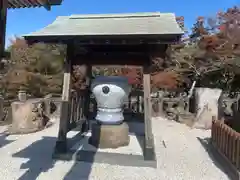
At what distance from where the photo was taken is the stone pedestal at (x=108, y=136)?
14.9ft

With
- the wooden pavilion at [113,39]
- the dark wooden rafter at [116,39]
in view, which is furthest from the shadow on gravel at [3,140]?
the dark wooden rafter at [116,39]

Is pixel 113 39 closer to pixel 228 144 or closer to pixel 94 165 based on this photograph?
pixel 94 165

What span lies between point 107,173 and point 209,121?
448cm

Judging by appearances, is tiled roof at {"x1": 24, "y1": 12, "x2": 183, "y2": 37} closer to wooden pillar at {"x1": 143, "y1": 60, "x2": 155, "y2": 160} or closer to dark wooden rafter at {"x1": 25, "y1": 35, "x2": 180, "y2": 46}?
dark wooden rafter at {"x1": 25, "y1": 35, "x2": 180, "y2": 46}

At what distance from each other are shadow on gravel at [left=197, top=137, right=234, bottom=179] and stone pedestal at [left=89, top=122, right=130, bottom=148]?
1.62 m

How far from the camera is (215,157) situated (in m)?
4.38

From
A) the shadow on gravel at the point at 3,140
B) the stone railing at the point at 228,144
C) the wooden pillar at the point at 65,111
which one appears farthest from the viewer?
the shadow on gravel at the point at 3,140

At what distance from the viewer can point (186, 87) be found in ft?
35.4

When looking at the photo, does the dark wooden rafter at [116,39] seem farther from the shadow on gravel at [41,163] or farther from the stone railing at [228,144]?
the shadow on gravel at [41,163]

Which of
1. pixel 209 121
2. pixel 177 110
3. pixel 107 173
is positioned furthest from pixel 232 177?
pixel 177 110

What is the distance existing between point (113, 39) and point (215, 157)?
2.74m

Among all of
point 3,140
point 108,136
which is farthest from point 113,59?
point 3,140

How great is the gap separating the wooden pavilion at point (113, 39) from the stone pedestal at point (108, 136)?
1.76 feet

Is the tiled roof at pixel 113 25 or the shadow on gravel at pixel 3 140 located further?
the shadow on gravel at pixel 3 140
